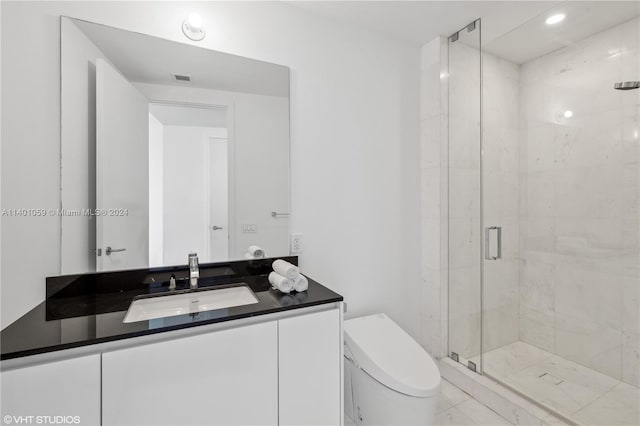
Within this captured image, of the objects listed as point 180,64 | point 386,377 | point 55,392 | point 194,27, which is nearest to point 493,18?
point 194,27

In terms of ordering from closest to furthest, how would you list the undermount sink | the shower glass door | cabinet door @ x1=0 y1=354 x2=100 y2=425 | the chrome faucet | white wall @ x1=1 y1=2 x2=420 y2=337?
1. cabinet door @ x1=0 y1=354 x2=100 y2=425
2. white wall @ x1=1 y1=2 x2=420 y2=337
3. the undermount sink
4. the chrome faucet
5. the shower glass door

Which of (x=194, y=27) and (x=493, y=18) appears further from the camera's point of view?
(x=493, y=18)

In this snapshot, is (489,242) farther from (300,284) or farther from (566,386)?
(300,284)

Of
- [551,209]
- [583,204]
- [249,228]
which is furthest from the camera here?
[551,209]

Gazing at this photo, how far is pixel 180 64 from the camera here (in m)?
1.48

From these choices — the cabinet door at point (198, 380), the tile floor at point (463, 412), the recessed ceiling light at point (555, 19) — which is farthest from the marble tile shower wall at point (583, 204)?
the cabinet door at point (198, 380)

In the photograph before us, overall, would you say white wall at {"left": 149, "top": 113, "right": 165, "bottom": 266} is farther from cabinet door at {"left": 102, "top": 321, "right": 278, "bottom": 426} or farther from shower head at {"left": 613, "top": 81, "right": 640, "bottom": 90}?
shower head at {"left": 613, "top": 81, "right": 640, "bottom": 90}

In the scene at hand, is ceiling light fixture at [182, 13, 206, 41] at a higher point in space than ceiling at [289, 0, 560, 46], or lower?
lower

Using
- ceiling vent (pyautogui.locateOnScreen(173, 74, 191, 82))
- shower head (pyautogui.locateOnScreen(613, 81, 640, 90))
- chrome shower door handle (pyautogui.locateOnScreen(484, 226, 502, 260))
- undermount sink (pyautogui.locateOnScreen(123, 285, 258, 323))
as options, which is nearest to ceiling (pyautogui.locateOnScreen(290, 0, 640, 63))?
shower head (pyautogui.locateOnScreen(613, 81, 640, 90))

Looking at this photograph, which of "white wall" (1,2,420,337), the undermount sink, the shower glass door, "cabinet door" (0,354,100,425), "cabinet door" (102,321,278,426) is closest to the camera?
"cabinet door" (0,354,100,425)

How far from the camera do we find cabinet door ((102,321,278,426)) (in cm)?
93

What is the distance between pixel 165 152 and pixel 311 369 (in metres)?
1.20

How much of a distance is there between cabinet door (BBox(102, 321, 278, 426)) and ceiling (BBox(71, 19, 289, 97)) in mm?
1201

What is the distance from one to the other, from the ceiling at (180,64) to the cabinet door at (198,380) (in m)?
1.20
